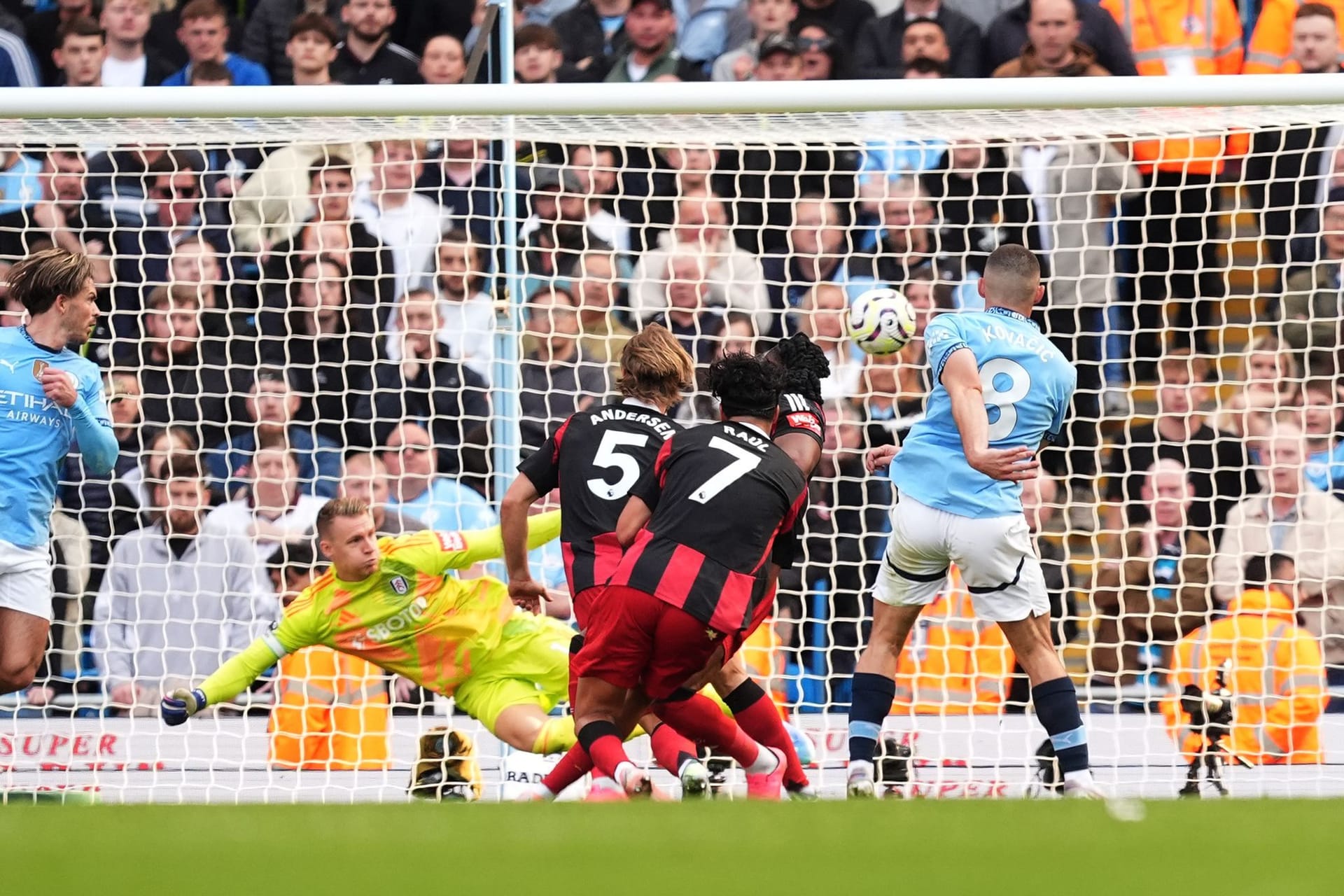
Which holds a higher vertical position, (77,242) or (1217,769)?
(77,242)

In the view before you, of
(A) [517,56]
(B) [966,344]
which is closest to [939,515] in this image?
(B) [966,344]

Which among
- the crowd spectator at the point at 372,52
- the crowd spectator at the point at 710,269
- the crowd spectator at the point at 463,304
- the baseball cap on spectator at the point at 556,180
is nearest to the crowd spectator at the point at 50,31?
the crowd spectator at the point at 372,52

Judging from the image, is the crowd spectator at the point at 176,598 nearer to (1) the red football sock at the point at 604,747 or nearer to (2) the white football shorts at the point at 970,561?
(1) the red football sock at the point at 604,747

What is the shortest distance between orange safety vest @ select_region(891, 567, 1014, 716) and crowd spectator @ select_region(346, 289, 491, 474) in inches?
90.6

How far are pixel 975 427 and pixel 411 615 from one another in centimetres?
257

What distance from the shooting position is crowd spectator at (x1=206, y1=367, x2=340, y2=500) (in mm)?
8312

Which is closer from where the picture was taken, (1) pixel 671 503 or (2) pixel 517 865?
(2) pixel 517 865

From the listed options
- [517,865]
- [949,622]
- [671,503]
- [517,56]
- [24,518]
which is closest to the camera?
[517,865]

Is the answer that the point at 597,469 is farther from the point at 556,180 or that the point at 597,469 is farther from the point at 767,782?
Result: the point at 556,180

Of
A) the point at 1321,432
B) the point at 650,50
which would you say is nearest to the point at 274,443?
the point at 650,50

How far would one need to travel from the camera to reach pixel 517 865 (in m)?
3.09

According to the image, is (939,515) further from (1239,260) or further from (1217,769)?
(1239,260)

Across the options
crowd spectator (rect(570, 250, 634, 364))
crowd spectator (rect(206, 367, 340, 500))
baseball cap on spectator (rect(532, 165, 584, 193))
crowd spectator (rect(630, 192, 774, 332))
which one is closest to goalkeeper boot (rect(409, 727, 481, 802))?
crowd spectator (rect(206, 367, 340, 500))

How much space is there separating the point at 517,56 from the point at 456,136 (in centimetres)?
217
